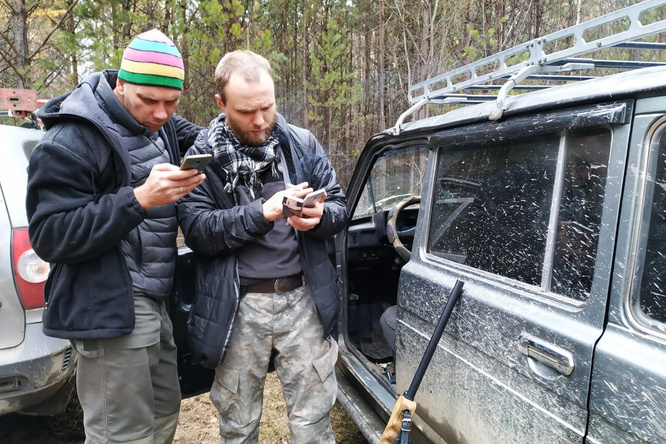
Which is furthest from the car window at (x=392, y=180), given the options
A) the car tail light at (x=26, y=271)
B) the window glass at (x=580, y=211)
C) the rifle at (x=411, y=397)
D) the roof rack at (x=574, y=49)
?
the car tail light at (x=26, y=271)

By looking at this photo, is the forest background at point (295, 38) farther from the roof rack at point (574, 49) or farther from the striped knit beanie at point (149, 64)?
the roof rack at point (574, 49)

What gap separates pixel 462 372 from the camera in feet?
5.55

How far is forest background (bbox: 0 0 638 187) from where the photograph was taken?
631 cm

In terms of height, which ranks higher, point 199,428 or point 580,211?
point 580,211

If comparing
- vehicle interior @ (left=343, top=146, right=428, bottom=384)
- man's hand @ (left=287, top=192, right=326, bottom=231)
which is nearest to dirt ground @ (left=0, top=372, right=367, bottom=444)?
vehicle interior @ (left=343, top=146, right=428, bottom=384)

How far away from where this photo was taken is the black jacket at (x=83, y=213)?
1527mm

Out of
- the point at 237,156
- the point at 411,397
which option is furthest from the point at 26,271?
the point at 411,397

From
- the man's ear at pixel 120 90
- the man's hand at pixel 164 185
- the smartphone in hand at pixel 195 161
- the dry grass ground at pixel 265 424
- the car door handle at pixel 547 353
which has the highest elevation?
the man's ear at pixel 120 90

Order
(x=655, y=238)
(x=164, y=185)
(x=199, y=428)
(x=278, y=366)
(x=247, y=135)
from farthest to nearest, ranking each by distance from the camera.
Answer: (x=199, y=428), (x=278, y=366), (x=247, y=135), (x=164, y=185), (x=655, y=238)

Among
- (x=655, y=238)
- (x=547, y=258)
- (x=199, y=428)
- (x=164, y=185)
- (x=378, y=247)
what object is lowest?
(x=199, y=428)

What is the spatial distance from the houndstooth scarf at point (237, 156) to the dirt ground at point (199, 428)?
5.60 ft

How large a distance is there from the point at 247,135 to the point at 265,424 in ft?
6.44

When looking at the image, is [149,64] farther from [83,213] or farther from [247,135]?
[83,213]

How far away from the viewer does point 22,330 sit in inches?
87.9
